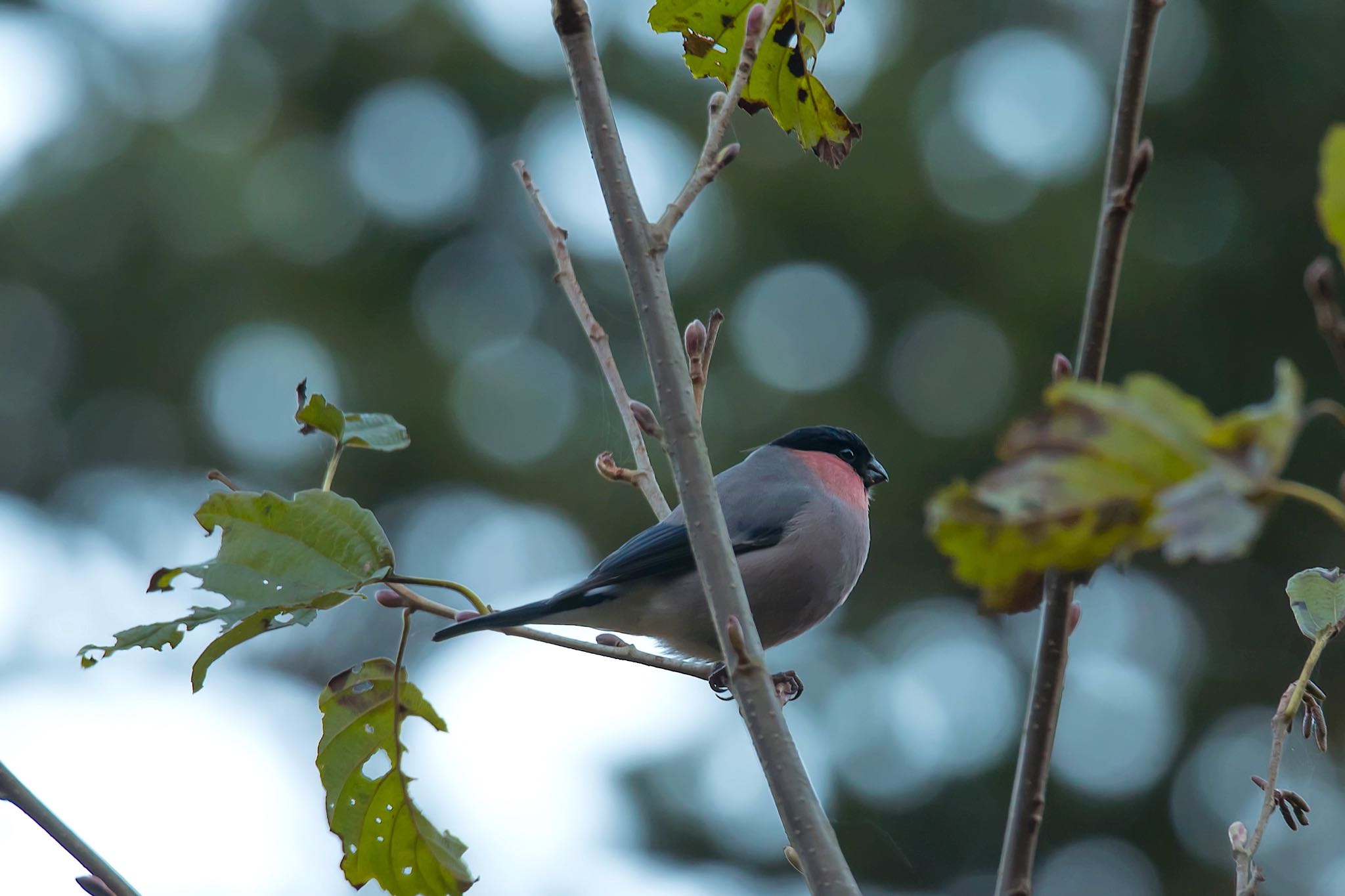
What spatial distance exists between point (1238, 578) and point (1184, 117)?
3.32 m

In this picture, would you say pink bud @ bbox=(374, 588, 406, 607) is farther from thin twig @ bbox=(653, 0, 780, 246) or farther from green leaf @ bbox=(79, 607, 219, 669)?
thin twig @ bbox=(653, 0, 780, 246)

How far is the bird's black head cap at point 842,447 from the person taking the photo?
4047 mm

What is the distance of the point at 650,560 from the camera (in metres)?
3.04

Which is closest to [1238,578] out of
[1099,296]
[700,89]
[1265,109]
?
[1265,109]

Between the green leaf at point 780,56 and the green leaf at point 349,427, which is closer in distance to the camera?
the green leaf at point 780,56

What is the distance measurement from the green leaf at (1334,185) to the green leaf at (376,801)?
1492 millimetres

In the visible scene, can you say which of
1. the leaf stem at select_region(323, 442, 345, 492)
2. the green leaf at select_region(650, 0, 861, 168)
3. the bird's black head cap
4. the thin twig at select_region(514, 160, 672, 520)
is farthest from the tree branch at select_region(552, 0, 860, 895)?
the bird's black head cap

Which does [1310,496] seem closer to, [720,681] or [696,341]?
[696,341]

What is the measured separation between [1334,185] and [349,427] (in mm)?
1629

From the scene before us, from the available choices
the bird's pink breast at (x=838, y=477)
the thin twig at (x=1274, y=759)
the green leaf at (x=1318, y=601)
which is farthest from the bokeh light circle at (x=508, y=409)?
the thin twig at (x=1274, y=759)

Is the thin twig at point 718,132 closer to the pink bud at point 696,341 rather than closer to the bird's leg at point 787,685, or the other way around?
the pink bud at point 696,341

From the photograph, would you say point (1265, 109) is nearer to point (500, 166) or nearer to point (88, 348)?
point (500, 166)

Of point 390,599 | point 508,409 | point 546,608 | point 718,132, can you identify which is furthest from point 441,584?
point 508,409

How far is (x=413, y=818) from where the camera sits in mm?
1920
